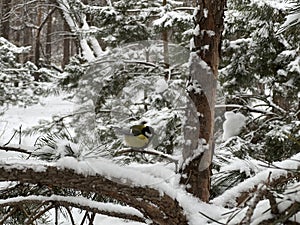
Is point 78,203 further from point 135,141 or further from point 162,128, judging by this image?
point 162,128

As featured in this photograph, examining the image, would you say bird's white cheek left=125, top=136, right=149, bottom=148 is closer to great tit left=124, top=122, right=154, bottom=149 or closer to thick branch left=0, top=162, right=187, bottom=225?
great tit left=124, top=122, right=154, bottom=149

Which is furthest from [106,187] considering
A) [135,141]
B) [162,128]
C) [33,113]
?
[33,113]

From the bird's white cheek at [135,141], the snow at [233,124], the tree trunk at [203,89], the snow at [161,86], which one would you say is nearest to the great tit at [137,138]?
the bird's white cheek at [135,141]

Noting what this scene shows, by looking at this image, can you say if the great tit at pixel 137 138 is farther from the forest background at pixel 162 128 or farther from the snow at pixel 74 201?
the snow at pixel 74 201

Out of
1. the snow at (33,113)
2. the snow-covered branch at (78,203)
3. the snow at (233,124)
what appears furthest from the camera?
the snow at (33,113)

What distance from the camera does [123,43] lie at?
4227 millimetres

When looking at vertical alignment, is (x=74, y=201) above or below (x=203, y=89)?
below

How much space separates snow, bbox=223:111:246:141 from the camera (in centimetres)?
281

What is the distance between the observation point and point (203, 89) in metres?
1.28

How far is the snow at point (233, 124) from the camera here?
2807mm

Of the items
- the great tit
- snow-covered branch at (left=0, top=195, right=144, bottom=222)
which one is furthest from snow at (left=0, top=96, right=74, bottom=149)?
snow-covered branch at (left=0, top=195, right=144, bottom=222)

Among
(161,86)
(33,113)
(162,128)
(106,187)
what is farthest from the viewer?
(33,113)

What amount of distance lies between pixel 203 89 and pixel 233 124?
174 centimetres

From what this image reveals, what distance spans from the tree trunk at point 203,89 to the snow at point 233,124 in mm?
1514
